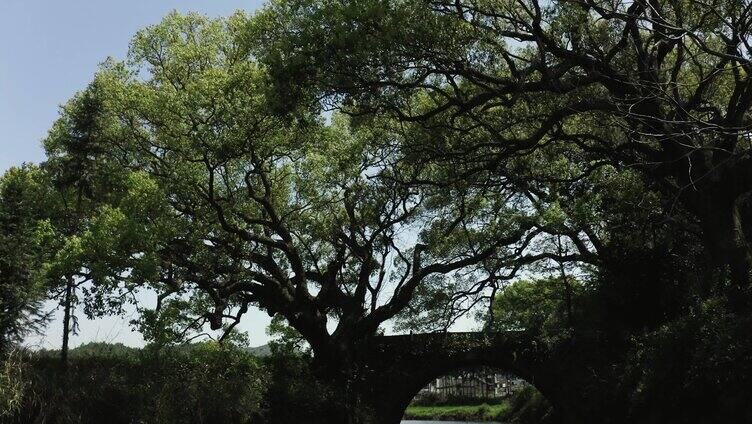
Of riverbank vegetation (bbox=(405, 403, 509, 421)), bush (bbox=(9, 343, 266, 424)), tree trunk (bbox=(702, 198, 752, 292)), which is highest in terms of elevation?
tree trunk (bbox=(702, 198, 752, 292))

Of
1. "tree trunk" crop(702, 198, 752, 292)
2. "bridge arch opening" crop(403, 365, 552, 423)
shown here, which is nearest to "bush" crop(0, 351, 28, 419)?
"tree trunk" crop(702, 198, 752, 292)

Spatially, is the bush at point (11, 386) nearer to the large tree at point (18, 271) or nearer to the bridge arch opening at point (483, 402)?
the large tree at point (18, 271)

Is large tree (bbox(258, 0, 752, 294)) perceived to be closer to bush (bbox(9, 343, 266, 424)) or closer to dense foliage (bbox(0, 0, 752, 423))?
dense foliage (bbox(0, 0, 752, 423))

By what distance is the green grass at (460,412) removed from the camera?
1825 inches

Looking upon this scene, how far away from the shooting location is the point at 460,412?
169 feet

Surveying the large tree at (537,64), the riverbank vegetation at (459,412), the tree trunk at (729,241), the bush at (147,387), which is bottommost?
the riverbank vegetation at (459,412)

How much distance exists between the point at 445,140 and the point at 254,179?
7.68 m

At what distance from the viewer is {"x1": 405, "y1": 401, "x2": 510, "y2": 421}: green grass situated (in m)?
46.3

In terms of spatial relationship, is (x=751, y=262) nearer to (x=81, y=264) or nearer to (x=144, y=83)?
(x=81, y=264)

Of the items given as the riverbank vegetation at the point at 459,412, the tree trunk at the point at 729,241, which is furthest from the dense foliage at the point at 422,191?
the riverbank vegetation at the point at 459,412

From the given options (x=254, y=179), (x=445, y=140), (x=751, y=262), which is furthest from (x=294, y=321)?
(x=751, y=262)

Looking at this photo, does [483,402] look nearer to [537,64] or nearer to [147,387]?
[147,387]

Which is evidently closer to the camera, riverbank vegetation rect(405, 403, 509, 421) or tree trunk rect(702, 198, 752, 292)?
tree trunk rect(702, 198, 752, 292)

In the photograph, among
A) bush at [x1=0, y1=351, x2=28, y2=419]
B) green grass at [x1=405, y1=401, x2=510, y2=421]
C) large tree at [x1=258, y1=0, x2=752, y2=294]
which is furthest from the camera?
green grass at [x1=405, y1=401, x2=510, y2=421]
